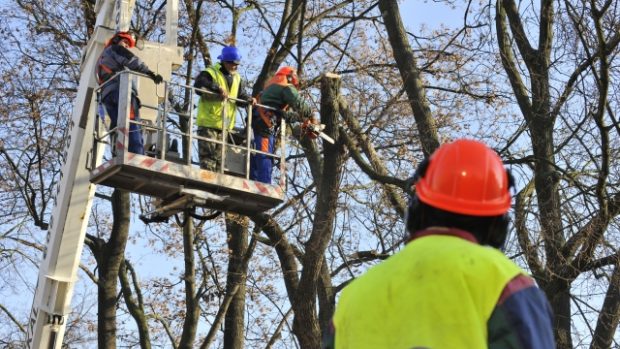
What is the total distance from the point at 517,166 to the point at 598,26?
224 centimetres

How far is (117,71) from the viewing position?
1060 centimetres

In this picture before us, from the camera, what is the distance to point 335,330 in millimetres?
2578

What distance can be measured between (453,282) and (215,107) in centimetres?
877

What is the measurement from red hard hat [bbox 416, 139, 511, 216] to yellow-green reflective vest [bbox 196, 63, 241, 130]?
8.42 meters

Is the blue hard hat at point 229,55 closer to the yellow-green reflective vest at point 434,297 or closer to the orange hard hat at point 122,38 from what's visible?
the orange hard hat at point 122,38

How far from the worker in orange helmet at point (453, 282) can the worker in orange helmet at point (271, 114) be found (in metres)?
8.18

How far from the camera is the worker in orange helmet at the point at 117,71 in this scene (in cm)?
1015

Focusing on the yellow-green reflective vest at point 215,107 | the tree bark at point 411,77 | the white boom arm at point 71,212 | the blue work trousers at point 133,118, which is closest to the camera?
the blue work trousers at point 133,118

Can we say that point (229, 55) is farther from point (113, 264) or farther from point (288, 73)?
point (113, 264)

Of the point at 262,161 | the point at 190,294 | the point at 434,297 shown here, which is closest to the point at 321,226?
the point at 262,161

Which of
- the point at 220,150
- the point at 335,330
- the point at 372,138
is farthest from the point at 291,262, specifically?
the point at 335,330

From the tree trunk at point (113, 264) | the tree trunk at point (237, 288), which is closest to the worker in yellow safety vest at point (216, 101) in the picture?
the tree trunk at point (237, 288)

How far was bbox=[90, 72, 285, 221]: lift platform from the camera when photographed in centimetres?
1003

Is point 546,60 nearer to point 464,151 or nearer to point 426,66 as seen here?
point 426,66
